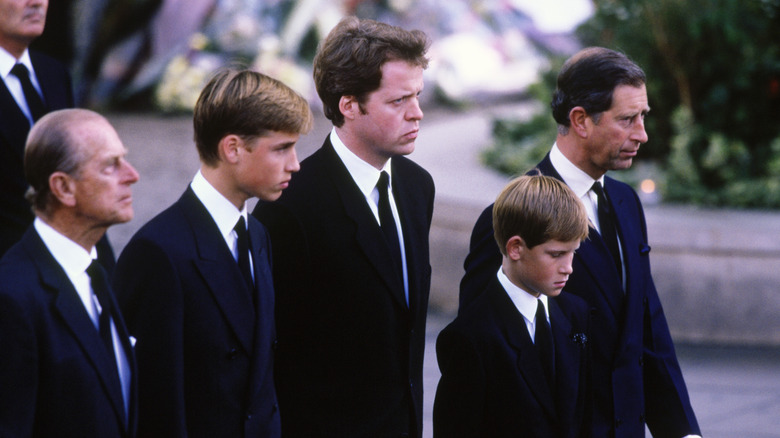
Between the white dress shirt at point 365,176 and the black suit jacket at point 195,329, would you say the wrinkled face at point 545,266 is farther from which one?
the black suit jacket at point 195,329

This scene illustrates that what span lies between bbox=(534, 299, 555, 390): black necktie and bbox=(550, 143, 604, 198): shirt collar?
49 centimetres

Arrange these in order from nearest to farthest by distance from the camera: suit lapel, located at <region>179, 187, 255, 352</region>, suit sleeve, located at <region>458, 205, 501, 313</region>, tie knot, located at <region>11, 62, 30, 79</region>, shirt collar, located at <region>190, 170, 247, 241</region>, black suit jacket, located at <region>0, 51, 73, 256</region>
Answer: suit lapel, located at <region>179, 187, 255, 352</region> < shirt collar, located at <region>190, 170, 247, 241</region> < suit sleeve, located at <region>458, 205, 501, 313</region> < black suit jacket, located at <region>0, 51, 73, 256</region> < tie knot, located at <region>11, 62, 30, 79</region>

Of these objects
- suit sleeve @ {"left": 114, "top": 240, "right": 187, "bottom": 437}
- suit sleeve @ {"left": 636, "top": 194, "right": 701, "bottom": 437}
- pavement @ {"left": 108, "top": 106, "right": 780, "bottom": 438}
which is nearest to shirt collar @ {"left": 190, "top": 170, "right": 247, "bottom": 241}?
suit sleeve @ {"left": 114, "top": 240, "right": 187, "bottom": 437}

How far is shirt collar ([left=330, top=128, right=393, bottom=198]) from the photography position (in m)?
3.34

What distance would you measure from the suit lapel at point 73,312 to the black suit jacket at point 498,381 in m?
1.02

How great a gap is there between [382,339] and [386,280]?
0.60ft

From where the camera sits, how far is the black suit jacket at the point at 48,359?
234cm

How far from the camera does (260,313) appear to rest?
2.95 metres

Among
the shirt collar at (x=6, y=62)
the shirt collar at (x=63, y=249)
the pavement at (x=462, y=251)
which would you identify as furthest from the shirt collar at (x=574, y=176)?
the pavement at (x=462, y=251)

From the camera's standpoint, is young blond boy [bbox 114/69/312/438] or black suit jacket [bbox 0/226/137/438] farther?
young blond boy [bbox 114/69/312/438]

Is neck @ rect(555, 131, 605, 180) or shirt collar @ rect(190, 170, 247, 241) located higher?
neck @ rect(555, 131, 605, 180)

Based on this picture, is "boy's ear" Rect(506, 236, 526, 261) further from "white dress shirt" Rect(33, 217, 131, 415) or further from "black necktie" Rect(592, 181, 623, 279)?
"white dress shirt" Rect(33, 217, 131, 415)

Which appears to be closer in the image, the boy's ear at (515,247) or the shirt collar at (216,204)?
the shirt collar at (216,204)

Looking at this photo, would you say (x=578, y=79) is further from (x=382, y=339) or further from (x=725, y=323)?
(x=725, y=323)
